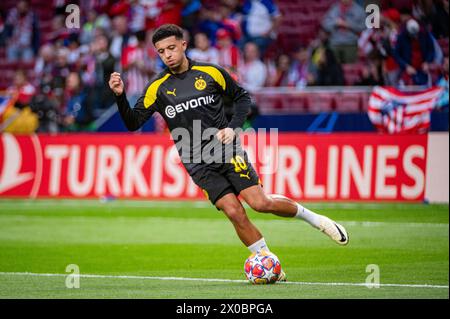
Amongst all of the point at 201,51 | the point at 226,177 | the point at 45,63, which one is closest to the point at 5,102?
the point at 45,63

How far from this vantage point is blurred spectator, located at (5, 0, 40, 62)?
91.4 ft

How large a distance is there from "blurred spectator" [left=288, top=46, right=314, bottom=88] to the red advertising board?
3.92m

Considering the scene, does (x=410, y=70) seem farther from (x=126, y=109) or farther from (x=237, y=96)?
(x=126, y=109)

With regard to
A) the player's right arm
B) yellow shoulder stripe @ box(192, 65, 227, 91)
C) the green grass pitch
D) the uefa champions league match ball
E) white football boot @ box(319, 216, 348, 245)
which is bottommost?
the green grass pitch

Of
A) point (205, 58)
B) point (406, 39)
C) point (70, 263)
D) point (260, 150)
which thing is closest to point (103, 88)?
point (205, 58)

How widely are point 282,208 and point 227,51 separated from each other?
500 inches

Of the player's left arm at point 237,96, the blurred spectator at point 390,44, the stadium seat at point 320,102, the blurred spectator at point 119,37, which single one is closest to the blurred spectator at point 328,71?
the stadium seat at point 320,102

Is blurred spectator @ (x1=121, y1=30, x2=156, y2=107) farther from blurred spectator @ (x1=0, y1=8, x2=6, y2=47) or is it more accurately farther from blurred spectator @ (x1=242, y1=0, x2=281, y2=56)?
blurred spectator @ (x1=0, y1=8, x2=6, y2=47)

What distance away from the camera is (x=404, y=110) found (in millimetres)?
19047

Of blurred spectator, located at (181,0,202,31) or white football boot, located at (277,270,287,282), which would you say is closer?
white football boot, located at (277,270,287,282)

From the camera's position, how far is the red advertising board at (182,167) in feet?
56.8

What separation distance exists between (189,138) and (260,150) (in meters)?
8.47

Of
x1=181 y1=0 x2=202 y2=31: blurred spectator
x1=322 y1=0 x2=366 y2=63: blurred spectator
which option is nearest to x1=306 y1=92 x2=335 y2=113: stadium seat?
x1=322 y1=0 x2=366 y2=63: blurred spectator
